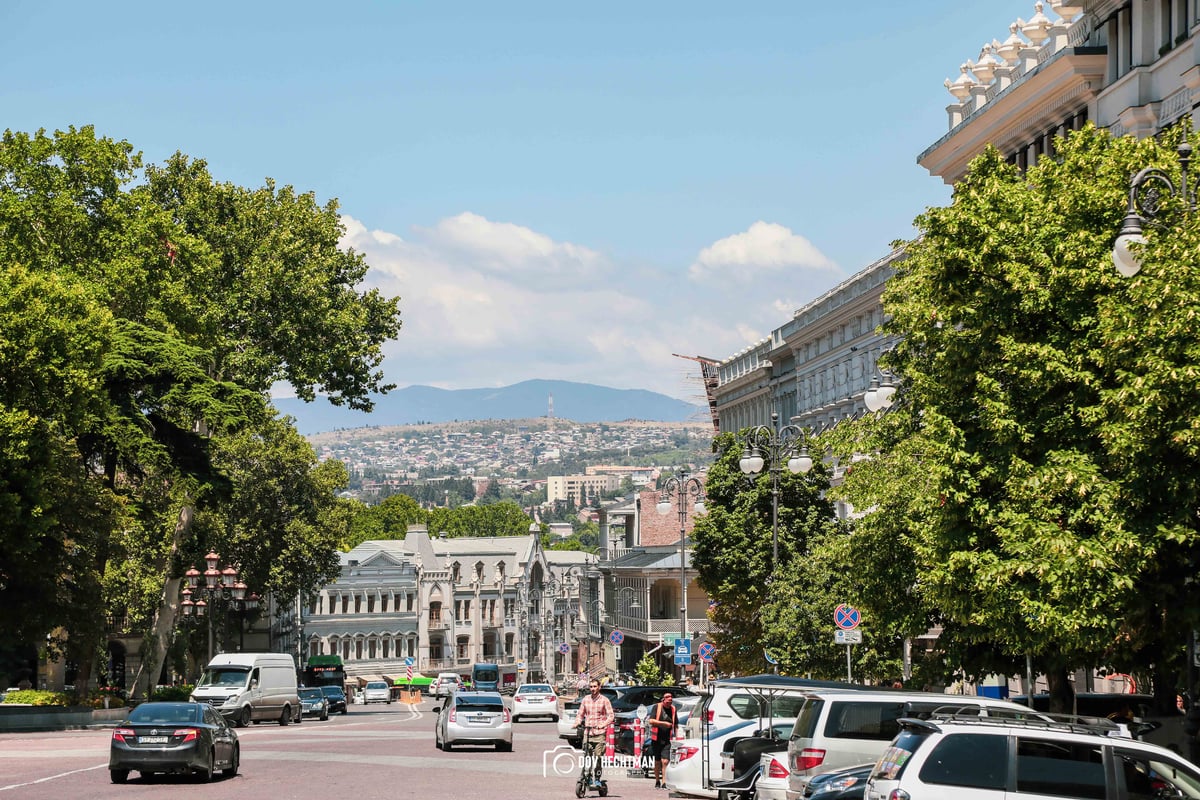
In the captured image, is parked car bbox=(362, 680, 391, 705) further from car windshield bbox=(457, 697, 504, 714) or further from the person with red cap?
the person with red cap

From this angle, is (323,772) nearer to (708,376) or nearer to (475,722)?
(475,722)

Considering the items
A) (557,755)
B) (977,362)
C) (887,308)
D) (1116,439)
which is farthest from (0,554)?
(1116,439)

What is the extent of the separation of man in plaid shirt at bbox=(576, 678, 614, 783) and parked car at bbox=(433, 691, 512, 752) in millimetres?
10141

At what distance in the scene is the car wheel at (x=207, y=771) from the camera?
87.3 ft

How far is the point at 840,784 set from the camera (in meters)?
18.3

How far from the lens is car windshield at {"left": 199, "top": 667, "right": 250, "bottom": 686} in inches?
1897

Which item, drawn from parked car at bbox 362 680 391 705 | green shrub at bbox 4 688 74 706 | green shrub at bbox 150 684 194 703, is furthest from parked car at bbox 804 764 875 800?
parked car at bbox 362 680 391 705

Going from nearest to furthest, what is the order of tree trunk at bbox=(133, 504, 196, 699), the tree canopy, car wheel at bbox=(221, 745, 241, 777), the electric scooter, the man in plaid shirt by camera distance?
the electric scooter, the man in plaid shirt, car wheel at bbox=(221, 745, 241, 777), the tree canopy, tree trunk at bbox=(133, 504, 196, 699)

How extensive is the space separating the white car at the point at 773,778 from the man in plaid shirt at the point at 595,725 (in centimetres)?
377

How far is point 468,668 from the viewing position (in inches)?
5699

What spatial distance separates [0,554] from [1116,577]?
34.0 metres

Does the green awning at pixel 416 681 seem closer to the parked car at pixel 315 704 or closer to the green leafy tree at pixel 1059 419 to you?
the parked car at pixel 315 704

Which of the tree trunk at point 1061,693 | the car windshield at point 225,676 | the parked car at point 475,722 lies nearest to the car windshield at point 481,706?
the parked car at point 475,722

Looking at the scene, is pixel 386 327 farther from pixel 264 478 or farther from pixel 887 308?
pixel 887 308
